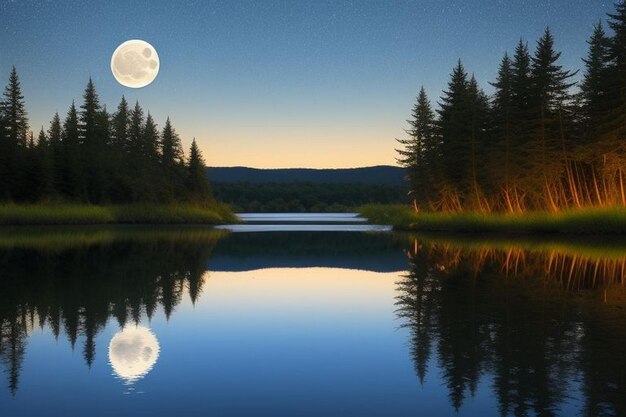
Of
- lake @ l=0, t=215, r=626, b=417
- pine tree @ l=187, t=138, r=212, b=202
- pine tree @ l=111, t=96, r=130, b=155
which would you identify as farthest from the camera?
pine tree @ l=111, t=96, r=130, b=155

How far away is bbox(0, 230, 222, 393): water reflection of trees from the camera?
1109cm

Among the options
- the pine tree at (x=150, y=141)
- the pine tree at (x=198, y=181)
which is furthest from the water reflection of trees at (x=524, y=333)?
the pine tree at (x=150, y=141)

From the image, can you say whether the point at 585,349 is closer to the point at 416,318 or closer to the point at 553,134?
the point at 416,318

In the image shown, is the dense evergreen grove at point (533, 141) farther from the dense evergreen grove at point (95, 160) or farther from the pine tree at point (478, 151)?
the dense evergreen grove at point (95, 160)

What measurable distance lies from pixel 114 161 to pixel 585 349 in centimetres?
9097

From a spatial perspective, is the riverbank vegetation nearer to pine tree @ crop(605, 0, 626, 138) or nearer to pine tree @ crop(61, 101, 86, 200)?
pine tree @ crop(61, 101, 86, 200)

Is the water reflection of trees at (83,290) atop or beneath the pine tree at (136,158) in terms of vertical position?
beneath

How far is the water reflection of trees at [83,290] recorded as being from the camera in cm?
1109

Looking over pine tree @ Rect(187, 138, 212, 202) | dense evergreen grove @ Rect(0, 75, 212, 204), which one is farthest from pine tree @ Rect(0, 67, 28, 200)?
pine tree @ Rect(187, 138, 212, 202)

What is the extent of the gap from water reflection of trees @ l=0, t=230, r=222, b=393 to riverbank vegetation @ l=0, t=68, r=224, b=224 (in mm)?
44399

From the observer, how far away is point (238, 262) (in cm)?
2752

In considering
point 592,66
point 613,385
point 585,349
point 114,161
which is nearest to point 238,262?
point 585,349

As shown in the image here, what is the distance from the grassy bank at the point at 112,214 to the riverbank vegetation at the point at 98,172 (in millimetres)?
98

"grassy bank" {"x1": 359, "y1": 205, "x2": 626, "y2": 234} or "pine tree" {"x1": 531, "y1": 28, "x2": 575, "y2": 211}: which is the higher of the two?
"pine tree" {"x1": 531, "y1": 28, "x2": 575, "y2": 211}
